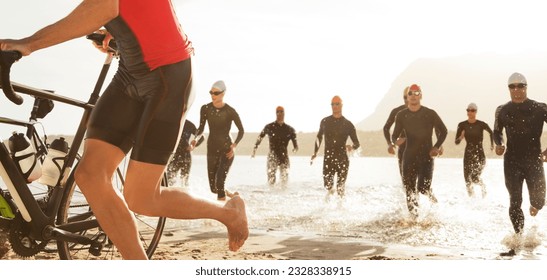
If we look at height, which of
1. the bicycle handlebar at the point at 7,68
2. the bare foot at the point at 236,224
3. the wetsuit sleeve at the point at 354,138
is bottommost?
the bare foot at the point at 236,224

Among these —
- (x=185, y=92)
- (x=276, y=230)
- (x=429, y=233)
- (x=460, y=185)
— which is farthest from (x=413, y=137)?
(x=460, y=185)

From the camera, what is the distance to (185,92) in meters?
3.34

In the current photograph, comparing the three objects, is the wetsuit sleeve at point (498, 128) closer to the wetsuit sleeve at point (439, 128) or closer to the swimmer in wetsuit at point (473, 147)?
the wetsuit sleeve at point (439, 128)

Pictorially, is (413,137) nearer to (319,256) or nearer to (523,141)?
(523,141)

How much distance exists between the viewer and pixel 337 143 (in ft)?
45.8

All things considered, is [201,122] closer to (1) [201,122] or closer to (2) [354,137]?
(1) [201,122]

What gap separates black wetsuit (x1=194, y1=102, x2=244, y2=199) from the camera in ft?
35.6

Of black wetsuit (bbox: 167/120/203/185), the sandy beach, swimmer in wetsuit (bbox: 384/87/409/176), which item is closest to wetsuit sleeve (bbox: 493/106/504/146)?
the sandy beach

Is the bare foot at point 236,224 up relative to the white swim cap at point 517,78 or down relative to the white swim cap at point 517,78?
down

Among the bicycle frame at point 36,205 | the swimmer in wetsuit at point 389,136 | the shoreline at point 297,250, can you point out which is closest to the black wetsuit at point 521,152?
the shoreline at point 297,250

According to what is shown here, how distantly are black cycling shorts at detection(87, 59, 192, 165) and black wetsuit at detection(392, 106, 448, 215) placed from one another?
774 cm

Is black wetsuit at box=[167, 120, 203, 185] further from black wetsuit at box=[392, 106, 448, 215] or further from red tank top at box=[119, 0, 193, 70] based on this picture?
red tank top at box=[119, 0, 193, 70]

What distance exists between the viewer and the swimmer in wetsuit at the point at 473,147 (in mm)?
15250

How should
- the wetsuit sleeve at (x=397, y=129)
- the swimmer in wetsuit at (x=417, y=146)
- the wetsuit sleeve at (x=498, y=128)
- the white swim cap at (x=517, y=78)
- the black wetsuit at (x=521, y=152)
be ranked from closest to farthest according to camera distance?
the black wetsuit at (x=521, y=152) → the white swim cap at (x=517, y=78) → the wetsuit sleeve at (x=498, y=128) → the swimmer in wetsuit at (x=417, y=146) → the wetsuit sleeve at (x=397, y=129)
